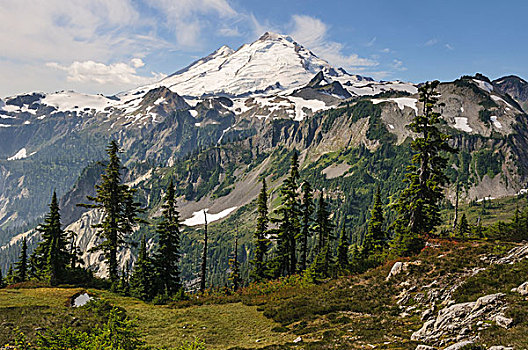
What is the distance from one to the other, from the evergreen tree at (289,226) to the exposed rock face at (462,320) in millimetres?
32537

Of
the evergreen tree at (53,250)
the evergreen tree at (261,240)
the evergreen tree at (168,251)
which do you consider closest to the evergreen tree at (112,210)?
the evergreen tree at (168,251)

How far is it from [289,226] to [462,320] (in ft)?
117

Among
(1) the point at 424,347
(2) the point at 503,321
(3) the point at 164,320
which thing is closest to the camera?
(2) the point at 503,321

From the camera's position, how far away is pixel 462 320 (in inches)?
613

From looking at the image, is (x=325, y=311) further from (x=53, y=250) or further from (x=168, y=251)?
(x=53, y=250)

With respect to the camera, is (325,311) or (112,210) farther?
(112,210)

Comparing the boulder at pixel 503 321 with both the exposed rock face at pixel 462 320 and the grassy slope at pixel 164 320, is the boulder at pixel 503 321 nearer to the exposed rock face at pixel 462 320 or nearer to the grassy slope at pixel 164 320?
the exposed rock face at pixel 462 320

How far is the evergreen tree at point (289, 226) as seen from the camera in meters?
49.3

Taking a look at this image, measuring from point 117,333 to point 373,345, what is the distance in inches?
455

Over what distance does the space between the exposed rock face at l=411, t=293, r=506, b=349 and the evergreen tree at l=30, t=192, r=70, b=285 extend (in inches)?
1540

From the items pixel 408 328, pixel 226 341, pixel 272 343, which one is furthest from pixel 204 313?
pixel 408 328

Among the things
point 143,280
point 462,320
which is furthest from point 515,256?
point 143,280

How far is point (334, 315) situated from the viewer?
23.5 m

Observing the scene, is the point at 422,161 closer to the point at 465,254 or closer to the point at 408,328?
the point at 465,254
